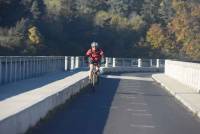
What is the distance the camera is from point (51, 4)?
362 ft

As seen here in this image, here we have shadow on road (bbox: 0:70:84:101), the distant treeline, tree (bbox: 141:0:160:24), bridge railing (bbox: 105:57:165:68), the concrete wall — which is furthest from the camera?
tree (bbox: 141:0:160:24)

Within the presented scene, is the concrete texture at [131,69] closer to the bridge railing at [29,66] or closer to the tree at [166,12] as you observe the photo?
the bridge railing at [29,66]

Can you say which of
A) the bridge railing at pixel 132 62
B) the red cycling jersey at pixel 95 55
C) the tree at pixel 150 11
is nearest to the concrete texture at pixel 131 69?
the bridge railing at pixel 132 62

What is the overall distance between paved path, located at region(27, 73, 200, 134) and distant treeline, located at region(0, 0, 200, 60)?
46.9 metres

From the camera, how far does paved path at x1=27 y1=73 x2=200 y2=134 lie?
1557 centimetres

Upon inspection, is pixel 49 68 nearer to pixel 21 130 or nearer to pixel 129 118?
pixel 129 118

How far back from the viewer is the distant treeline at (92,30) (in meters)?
80.9

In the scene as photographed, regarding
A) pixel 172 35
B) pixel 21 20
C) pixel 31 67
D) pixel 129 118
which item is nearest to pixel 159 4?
pixel 172 35

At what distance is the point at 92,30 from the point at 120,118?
8490 cm

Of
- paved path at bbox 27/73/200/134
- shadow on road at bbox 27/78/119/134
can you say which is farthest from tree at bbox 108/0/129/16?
shadow on road at bbox 27/78/119/134

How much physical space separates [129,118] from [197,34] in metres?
82.9

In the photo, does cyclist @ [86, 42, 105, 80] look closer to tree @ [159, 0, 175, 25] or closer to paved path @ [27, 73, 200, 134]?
paved path @ [27, 73, 200, 134]

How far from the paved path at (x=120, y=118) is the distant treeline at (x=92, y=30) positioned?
46906 millimetres

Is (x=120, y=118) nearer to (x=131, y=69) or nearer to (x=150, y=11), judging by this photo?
(x=131, y=69)
